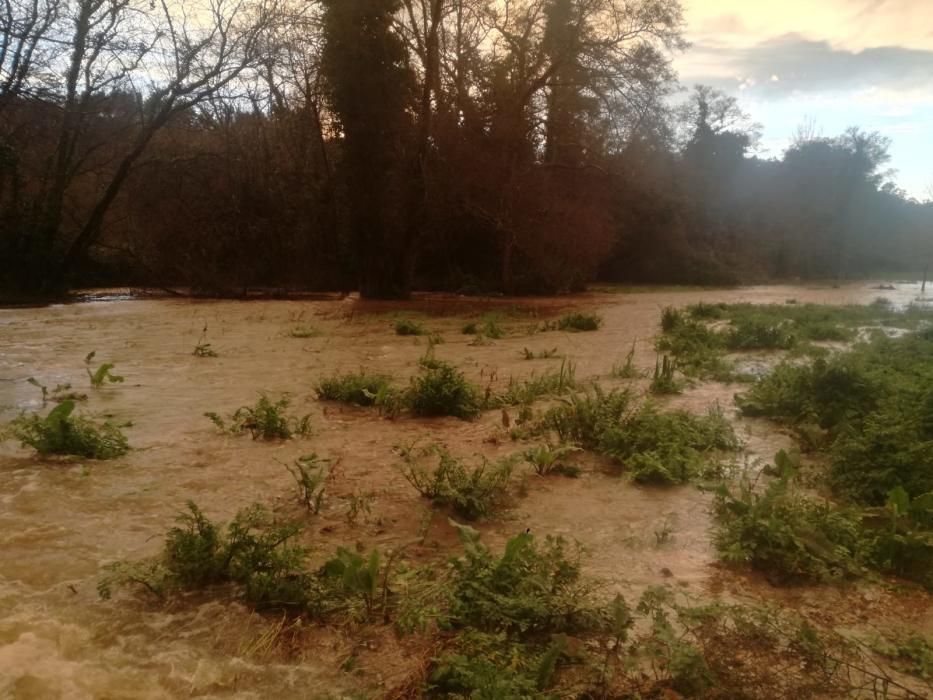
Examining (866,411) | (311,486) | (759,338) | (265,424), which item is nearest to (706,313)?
(759,338)

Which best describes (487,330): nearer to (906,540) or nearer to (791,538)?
(791,538)

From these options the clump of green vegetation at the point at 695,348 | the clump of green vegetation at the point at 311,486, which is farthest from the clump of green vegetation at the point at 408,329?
the clump of green vegetation at the point at 311,486

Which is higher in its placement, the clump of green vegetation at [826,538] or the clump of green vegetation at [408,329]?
the clump of green vegetation at [408,329]

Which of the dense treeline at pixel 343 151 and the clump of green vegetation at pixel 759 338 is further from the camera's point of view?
the dense treeline at pixel 343 151

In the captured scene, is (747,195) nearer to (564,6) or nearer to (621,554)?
(564,6)

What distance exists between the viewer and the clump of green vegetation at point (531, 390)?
22.7ft

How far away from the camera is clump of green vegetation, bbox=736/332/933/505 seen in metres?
4.37

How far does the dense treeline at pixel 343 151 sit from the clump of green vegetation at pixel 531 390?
47.1 feet

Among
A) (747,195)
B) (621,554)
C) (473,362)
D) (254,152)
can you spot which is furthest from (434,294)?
(747,195)

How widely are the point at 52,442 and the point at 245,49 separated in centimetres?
1970

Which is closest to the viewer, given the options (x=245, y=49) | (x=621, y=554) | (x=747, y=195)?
(x=621, y=554)

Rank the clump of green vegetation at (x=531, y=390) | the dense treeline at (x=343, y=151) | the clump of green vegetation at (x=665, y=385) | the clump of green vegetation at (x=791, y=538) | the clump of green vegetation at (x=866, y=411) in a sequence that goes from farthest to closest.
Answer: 1. the dense treeline at (x=343, y=151)
2. the clump of green vegetation at (x=665, y=385)
3. the clump of green vegetation at (x=531, y=390)
4. the clump of green vegetation at (x=866, y=411)
5. the clump of green vegetation at (x=791, y=538)

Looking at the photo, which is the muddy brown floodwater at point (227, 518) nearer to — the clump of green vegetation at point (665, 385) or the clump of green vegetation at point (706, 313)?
the clump of green vegetation at point (665, 385)

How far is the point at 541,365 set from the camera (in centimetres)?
914
